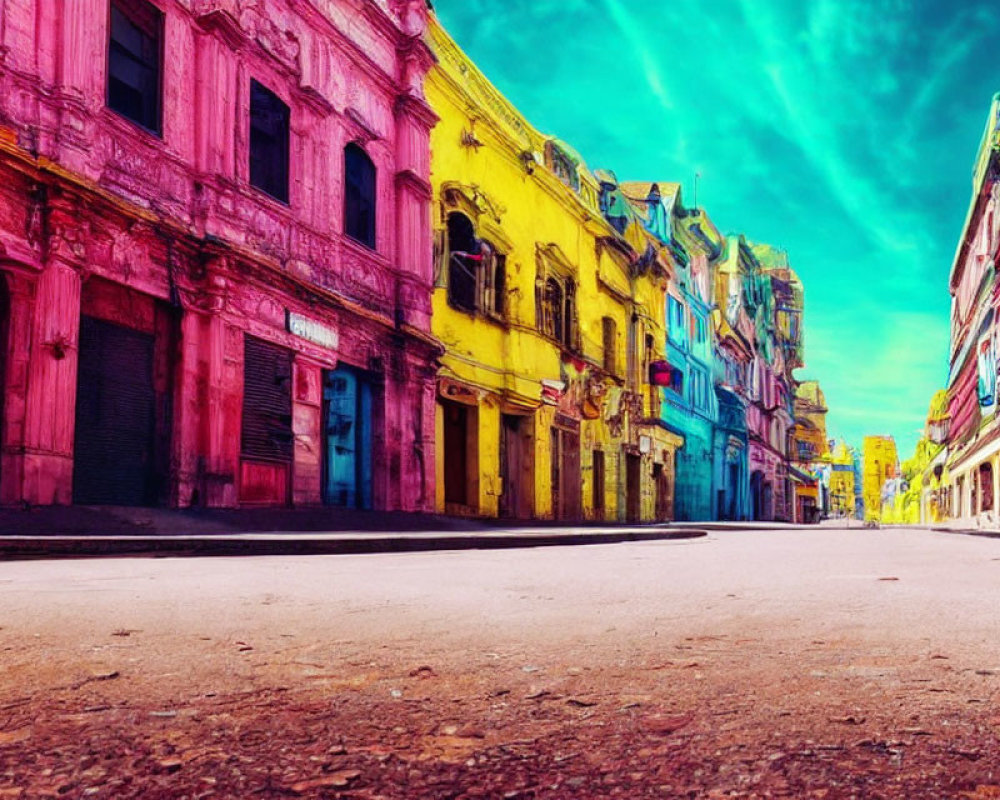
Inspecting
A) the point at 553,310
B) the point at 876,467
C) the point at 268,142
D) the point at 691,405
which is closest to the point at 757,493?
the point at 691,405

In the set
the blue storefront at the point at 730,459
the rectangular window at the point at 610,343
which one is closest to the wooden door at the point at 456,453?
the rectangular window at the point at 610,343

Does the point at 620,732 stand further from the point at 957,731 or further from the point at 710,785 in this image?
the point at 957,731

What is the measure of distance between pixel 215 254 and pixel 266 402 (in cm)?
224

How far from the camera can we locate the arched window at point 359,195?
16.2 meters

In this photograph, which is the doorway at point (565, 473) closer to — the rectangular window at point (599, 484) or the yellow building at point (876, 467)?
the rectangular window at point (599, 484)

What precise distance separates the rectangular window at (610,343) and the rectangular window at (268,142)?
570 inches

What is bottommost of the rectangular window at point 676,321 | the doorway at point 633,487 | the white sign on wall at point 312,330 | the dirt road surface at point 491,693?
the dirt road surface at point 491,693

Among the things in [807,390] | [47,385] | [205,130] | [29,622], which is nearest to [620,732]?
[29,622]

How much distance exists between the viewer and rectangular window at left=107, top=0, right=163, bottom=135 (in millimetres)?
11570

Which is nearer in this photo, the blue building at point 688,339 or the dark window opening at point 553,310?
the dark window opening at point 553,310

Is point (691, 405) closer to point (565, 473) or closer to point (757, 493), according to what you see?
point (565, 473)

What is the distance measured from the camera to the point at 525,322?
70.8ft

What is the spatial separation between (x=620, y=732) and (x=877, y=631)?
1898 mm

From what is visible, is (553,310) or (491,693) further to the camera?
(553,310)
